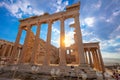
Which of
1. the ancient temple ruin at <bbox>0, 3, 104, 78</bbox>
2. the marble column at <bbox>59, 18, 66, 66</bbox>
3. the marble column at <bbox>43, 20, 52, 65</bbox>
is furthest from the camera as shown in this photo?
the marble column at <bbox>43, 20, 52, 65</bbox>

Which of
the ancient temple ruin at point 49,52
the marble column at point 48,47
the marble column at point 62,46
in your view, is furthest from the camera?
the marble column at point 48,47

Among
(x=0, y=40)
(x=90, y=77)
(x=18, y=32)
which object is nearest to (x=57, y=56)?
(x=18, y=32)

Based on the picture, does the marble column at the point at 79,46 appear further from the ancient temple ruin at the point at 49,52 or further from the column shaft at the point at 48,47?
the column shaft at the point at 48,47

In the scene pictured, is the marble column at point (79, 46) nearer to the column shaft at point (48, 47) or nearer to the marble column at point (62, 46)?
the marble column at point (62, 46)

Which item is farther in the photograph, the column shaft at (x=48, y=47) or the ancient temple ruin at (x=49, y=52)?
the column shaft at (x=48, y=47)

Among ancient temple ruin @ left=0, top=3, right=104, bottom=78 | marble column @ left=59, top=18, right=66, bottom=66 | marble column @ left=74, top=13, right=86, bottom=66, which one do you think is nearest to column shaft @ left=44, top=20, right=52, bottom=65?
ancient temple ruin @ left=0, top=3, right=104, bottom=78

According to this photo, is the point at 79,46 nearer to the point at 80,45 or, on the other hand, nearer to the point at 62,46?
the point at 80,45

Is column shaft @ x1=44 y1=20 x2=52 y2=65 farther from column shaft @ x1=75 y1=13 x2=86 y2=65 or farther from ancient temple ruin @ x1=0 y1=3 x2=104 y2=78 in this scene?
column shaft @ x1=75 y1=13 x2=86 y2=65

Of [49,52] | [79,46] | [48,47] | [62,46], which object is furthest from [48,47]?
[79,46]

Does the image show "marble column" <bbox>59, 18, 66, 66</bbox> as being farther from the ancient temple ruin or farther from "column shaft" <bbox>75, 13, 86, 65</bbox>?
"column shaft" <bbox>75, 13, 86, 65</bbox>

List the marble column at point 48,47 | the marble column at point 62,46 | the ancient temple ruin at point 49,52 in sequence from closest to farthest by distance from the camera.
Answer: the ancient temple ruin at point 49,52 < the marble column at point 62,46 < the marble column at point 48,47

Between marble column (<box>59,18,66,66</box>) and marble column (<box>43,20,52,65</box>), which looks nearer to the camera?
marble column (<box>59,18,66,66</box>)


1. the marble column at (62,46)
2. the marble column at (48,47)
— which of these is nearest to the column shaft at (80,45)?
the marble column at (62,46)

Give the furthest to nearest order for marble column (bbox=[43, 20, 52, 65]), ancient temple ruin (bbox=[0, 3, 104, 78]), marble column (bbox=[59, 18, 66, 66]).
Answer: marble column (bbox=[43, 20, 52, 65])
marble column (bbox=[59, 18, 66, 66])
ancient temple ruin (bbox=[0, 3, 104, 78])
